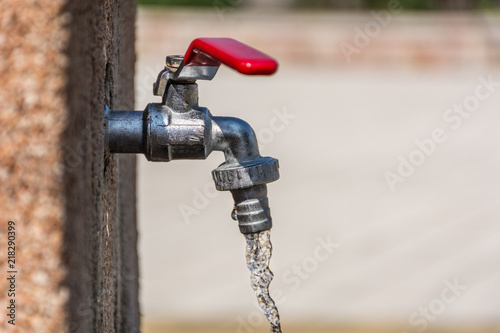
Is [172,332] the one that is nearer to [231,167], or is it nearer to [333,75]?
[333,75]

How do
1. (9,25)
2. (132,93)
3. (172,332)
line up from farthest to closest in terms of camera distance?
(172,332)
(132,93)
(9,25)

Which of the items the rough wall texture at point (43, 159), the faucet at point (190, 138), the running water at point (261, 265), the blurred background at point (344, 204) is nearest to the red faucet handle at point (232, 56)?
the faucet at point (190, 138)

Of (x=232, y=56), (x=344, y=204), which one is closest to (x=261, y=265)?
(x=232, y=56)

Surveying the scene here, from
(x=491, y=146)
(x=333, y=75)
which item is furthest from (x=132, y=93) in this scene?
(x=491, y=146)

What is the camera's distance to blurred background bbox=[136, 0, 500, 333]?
3900mm

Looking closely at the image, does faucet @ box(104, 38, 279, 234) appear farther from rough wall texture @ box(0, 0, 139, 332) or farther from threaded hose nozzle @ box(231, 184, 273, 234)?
rough wall texture @ box(0, 0, 139, 332)

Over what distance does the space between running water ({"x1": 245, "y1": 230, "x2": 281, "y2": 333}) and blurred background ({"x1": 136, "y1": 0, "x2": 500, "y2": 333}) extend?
9.45ft

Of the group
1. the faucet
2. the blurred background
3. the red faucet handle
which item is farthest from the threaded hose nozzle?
the blurred background

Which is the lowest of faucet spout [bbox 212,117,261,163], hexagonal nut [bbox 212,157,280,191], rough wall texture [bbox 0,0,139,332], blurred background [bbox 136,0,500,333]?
rough wall texture [bbox 0,0,139,332]

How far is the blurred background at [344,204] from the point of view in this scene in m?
3.90

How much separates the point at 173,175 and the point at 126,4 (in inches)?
109

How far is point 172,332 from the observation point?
3879 mm

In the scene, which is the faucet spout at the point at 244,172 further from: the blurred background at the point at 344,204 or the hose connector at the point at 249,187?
the blurred background at the point at 344,204

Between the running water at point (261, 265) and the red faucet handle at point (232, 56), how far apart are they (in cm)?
24
